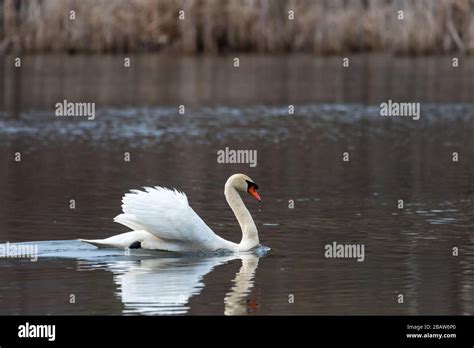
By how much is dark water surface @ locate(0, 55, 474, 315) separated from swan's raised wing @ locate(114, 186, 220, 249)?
25cm

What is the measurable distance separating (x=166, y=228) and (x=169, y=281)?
1.25 metres

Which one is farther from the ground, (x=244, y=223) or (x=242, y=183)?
(x=242, y=183)

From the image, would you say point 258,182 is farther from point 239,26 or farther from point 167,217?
point 239,26

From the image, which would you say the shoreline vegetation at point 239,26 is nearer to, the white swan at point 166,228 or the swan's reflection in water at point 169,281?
the white swan at point 166,228

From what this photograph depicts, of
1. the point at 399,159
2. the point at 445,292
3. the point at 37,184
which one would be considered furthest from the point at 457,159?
the point at 445,292

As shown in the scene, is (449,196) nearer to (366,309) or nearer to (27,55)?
(366,309)

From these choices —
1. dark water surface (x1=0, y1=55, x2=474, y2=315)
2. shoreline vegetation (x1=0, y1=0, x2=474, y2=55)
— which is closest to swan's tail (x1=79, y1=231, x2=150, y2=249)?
dark water surface (x1=0, y1=55, x2=474, y2=315)

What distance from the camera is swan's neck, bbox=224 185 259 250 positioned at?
1424 cm

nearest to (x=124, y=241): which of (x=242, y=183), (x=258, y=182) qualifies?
(x=242, y=183)

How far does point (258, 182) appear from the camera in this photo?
19.7m

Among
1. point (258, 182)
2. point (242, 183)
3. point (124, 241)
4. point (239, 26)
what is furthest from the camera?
point (239, 26)

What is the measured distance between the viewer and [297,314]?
11.1 metres

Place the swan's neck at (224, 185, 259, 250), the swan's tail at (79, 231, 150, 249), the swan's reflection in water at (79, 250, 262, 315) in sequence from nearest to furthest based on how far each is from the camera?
the swan's reflection in water at (79, 250, 262, 315), the swan's tail at (79, 231, 150, 249), the swan's neck at (224, 185, 259, 250)

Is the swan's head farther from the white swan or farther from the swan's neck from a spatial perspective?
the white swan
